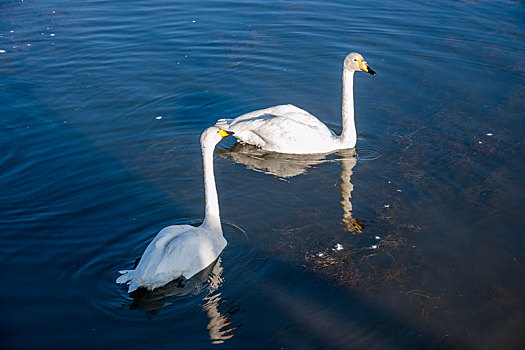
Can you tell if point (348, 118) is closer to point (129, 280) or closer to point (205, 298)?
point (205, 298)

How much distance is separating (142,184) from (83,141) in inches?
74.6

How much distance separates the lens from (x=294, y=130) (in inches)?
381

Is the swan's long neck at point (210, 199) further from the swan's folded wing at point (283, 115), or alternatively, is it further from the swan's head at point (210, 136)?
the swan's folded wing at point (283, 115)

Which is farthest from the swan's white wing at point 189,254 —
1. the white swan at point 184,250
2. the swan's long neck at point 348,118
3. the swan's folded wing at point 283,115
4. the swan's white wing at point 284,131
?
the swan's long neck at point 348,118

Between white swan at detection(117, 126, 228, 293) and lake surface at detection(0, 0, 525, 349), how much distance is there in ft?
0.67

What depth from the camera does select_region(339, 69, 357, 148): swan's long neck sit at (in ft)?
32.0

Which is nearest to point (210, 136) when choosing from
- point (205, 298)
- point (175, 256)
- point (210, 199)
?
point (210, 199)

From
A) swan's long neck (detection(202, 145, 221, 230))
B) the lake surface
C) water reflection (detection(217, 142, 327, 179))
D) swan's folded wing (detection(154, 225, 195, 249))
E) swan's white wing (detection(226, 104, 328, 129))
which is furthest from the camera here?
swan's white wing (detection(226, 104, 328, 129))

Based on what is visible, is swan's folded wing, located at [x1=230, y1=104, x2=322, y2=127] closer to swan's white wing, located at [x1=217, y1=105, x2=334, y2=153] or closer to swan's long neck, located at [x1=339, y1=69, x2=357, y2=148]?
swan's white wing, located at [x1=217, y1=105, x2=334, y2=153]

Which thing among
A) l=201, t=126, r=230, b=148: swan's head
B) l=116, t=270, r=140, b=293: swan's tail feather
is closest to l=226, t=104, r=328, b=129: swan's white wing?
l=201, t=126, r=230, b=148: swan's head

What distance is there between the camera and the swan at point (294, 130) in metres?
9.70

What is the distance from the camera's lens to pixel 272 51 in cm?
1362

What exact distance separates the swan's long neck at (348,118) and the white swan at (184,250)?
3.08 m

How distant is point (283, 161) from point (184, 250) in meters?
3.56
